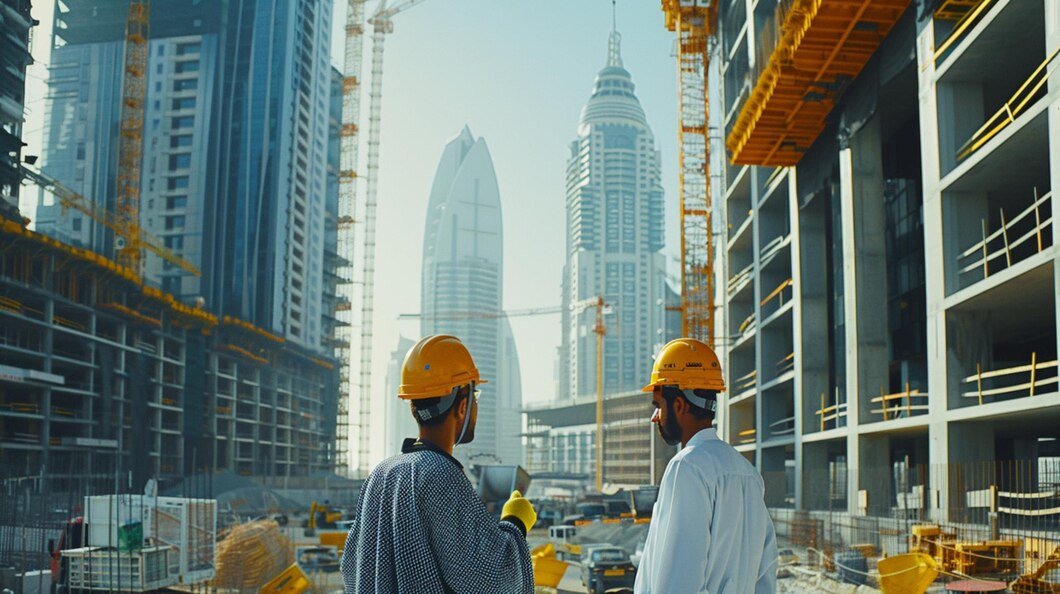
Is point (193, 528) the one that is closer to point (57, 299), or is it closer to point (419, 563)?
point (419, 563)

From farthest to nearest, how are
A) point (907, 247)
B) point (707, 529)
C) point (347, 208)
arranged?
point (347, 208) → point (907, 247) → point (707, 529)

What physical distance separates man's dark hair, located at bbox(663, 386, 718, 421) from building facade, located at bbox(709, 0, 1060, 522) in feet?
48.8

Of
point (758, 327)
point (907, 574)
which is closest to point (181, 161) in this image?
point (758, 327)

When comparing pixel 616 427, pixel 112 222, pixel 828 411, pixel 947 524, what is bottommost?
pixel 947 524

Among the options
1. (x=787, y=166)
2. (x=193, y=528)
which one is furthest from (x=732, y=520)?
(x=787, y=166)

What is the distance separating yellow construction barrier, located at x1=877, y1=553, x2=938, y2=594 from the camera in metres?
14.9

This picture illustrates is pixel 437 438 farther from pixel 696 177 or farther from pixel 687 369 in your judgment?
pixel 696 177

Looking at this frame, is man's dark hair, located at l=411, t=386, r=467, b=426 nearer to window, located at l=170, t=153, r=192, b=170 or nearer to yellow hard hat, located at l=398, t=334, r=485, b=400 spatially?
yellow hard hat, located at l=398, t=334, r=485, b=400

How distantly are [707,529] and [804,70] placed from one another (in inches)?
1070

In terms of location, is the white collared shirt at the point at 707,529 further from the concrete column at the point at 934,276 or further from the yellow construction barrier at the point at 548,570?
the concrete column at the point at 934,276

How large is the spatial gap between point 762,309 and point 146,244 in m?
59.0

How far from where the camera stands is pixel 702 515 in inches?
150

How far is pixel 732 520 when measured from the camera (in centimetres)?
394

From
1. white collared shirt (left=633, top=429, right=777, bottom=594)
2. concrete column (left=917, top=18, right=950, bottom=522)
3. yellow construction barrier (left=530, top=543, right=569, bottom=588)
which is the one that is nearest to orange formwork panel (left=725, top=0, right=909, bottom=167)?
concrete column (left=917, top=18, right=950, bottom=522)
